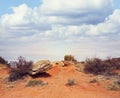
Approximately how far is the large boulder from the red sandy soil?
412mm

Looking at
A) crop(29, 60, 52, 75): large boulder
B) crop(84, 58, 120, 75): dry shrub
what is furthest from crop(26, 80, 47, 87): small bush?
crop(84, 58, 120, 75): dry shrub

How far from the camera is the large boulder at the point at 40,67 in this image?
24.6 meters

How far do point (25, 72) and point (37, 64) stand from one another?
39.0 inches

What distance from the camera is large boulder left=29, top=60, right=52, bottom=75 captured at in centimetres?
2461

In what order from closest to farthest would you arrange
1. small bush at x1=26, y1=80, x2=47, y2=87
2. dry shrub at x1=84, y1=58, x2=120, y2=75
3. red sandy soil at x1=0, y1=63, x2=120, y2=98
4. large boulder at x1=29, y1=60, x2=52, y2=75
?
1. red sandy soil at x1=0, y1=63, x2=120, y2=98
2. small bush at x1=26, y1=80, x2=47, y2=87
3. large boulder at x1=29, y1=60, x2=52, y2=75
4. dry shrub at x1=84, y1=58, x2=120, y2=75

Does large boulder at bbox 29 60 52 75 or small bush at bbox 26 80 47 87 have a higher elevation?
large boulder at bbox 29 60 52 75

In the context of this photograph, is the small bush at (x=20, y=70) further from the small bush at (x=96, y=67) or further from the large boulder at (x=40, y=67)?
the small bush at (x=96, y=67)

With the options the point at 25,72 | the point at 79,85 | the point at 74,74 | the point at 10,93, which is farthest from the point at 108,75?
the point at 10,93

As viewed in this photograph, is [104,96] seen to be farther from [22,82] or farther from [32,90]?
[22,82]

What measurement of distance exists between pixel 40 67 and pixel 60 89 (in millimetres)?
4787

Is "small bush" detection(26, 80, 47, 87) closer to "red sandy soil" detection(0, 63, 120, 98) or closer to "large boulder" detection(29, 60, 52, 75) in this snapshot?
"red sandy soil" detection(0, 63, 120, 98)

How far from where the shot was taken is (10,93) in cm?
2089

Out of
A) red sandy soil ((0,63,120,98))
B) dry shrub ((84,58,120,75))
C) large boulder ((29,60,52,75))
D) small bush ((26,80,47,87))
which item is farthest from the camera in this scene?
dry shrub ((84,58,120,75))

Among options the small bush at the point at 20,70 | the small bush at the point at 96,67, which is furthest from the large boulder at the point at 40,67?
the small bush at the point at 96,67
